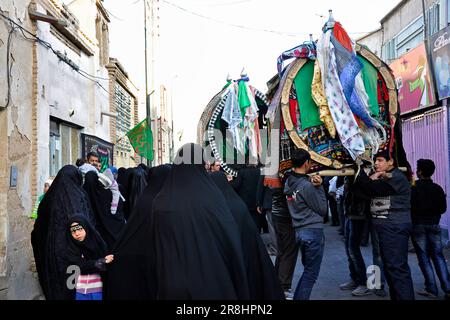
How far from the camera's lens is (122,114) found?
21.2m

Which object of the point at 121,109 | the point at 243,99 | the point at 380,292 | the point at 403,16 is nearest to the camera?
the point at 380,292

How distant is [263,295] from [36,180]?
6697mm

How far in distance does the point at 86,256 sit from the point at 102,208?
277 centimetres

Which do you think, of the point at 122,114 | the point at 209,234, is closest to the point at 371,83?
the point at 209,234

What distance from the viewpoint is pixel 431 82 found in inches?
379

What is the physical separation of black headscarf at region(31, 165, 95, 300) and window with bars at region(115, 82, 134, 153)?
13.8 m

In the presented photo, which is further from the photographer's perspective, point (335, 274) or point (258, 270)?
point (335, 274)

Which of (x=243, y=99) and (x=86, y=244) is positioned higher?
(x=243, y=99)

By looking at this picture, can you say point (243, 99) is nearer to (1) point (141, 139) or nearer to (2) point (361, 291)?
(2) point (361, 291)

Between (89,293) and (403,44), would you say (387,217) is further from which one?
(403,44)

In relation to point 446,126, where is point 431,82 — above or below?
above

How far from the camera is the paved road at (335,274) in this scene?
233 inches

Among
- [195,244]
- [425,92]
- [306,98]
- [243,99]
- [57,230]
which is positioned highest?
[425,92]
